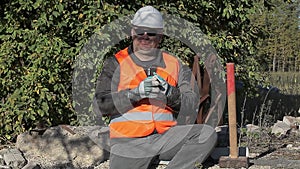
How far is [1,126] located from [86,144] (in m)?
1.32

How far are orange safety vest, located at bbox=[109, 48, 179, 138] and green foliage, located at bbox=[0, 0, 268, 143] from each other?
1776mm

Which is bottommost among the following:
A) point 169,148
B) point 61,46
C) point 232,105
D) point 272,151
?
point 272,151

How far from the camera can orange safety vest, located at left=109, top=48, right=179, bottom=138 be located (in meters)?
4.26

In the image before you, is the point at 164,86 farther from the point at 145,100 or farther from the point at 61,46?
the point at 61,46

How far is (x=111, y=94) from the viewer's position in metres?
4.21

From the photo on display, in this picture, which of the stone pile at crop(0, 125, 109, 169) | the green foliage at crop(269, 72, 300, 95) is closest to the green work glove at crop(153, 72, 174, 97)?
the stone pile at crop(0, 125, 109, 169)

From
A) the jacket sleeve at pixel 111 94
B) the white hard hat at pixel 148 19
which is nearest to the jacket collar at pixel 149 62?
the jacket sleeve at pixel 111 94

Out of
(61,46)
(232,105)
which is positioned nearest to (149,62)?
(232,105)

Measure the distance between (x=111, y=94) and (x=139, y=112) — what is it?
256 mm

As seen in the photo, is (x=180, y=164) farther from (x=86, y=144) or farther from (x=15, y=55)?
(x=15, y=55)

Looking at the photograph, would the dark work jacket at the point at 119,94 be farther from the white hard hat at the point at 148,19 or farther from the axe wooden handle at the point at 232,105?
the axe wooden handle at the point at 232,105

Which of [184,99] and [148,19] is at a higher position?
[148,19]

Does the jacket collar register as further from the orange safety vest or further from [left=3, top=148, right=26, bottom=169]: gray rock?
[left=3, top=148, right=26, bottom=169]: gray rock

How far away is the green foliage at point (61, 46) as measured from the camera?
20.7 ft
